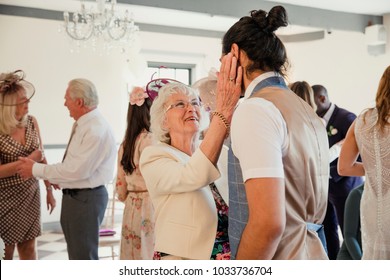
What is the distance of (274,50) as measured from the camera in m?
1.37

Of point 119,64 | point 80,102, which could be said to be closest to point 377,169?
point 80,102

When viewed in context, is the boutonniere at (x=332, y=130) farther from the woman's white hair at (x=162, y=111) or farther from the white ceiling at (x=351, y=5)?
the white ceiling at (x=351, y=5)

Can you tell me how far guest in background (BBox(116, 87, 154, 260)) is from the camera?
Answer: 284 centimetres

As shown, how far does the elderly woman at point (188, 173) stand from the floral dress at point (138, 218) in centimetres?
106

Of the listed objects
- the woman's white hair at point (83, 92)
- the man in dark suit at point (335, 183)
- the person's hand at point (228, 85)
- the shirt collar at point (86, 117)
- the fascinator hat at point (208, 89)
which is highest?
the person's hand at point (228, 85)

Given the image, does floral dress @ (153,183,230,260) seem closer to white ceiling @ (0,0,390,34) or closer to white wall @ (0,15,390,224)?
white ceiling @ (0,0,390,34)

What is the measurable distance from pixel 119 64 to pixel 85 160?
4317 mm

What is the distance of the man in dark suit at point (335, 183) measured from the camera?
3828 millimetres

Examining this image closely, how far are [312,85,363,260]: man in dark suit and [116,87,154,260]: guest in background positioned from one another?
1547 millimetres

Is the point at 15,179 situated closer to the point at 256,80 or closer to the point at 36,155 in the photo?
the point at 36,155

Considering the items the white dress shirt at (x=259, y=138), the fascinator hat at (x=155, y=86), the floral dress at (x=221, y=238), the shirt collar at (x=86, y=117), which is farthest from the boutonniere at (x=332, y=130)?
the white dress shirt at (x=259, y=138)

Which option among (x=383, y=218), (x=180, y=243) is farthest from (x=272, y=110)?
(x=383, y=218)

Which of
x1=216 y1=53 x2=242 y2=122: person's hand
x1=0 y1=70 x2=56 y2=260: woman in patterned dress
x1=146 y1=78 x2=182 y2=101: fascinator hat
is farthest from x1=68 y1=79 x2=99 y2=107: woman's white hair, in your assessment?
x1=216 y1=53 x2=242 y2=122: person's hand
